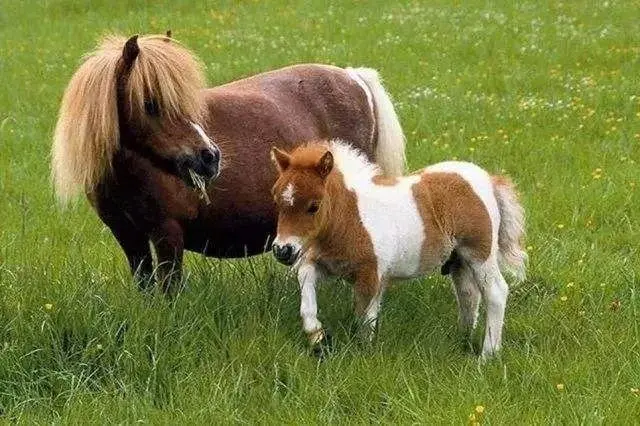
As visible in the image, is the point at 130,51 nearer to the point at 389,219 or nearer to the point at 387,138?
the point at 389,219

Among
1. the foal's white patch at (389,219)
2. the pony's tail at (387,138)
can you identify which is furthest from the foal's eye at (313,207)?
the pony's tail at (387,138)

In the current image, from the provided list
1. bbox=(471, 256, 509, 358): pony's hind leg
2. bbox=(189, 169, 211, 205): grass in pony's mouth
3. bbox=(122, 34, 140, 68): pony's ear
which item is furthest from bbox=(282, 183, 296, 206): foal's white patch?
bbox=(471, 256, 509, 358): pony's hind leg

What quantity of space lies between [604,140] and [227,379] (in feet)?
22.1

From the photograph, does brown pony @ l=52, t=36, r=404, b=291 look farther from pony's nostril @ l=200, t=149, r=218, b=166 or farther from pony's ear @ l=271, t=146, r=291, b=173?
pony's ear @ l=271, t=146, r=291, b=173

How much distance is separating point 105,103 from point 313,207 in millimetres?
1203

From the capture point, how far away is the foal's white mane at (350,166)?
17.2ft

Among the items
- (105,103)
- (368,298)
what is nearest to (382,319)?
(368,298)

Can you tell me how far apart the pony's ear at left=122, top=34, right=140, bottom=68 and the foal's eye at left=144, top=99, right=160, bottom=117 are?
0.22 m

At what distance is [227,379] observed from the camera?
474cm

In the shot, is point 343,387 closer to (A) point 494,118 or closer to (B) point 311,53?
(A) point 494,118

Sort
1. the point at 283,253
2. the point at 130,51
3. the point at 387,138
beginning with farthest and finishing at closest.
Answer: the point at 387,138
the point at 130,51
the point at 283,253

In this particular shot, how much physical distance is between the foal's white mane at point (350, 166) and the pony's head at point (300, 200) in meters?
0.34

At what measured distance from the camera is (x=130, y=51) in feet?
16.9

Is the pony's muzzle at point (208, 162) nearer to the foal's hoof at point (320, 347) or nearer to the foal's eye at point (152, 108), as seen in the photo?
the foal's eye at point (152, 108)
